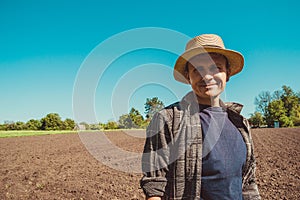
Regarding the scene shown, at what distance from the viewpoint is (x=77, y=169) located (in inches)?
341

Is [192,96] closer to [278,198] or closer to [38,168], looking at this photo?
[278,198]

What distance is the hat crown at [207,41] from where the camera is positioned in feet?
5.67

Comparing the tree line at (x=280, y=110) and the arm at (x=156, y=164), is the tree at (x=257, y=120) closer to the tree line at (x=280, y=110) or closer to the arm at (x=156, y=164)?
the tree line at (x=280, y=110)

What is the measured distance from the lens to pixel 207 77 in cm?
167

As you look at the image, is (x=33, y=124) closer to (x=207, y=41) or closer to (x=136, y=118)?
(x=136, y=118)

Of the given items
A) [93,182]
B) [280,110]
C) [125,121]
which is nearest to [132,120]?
[125,121]

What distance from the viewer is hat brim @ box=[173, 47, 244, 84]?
1726mm

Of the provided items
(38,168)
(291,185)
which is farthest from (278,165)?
(38,168)

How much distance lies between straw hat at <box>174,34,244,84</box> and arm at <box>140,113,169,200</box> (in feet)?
1.74

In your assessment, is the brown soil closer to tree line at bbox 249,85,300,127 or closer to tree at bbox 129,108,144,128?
tree at bbox 129,108,144,128

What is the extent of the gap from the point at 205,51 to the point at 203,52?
0.02 meters

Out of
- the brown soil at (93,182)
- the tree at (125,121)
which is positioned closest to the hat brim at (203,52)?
the tree at (125,121)

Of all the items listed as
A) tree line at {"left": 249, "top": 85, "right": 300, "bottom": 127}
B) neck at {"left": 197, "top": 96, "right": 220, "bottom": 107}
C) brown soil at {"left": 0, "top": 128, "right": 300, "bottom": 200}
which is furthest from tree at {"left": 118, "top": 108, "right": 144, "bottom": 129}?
tree line at {"left": 249, "top": 85, "right": 300, "bottom": 127}

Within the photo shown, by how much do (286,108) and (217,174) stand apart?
2530 inches
